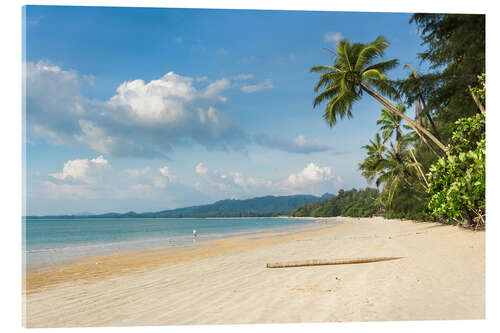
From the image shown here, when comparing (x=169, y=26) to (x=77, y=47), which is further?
(x=77, y=47)

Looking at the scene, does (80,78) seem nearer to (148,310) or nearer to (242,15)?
(242,15)

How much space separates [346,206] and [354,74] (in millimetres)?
65405

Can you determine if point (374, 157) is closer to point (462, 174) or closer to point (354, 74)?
point (354, 74)

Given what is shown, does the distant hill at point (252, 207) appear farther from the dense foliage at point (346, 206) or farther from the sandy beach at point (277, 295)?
the sandy beach at point (277, 295)

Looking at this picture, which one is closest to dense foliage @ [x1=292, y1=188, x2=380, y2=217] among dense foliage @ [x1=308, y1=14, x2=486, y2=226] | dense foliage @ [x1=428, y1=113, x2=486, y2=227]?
dense foliage @ [x1=308, y1=14, x2=486, y2=226]

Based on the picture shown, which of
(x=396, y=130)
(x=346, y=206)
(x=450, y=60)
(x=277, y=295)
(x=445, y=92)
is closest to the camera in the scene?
(x=277, y=295)

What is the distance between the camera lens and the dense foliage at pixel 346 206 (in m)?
59.0

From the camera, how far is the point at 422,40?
239 inches

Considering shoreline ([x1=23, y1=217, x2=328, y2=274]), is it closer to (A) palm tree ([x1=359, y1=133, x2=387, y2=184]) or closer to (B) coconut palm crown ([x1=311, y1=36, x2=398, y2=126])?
(B) coconut palm crown ([x1=311, y1=36, x2=398, y2=126])

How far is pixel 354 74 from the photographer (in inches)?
258

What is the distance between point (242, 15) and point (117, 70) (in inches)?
114

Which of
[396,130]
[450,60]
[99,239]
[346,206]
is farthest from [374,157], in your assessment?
[346,206]
